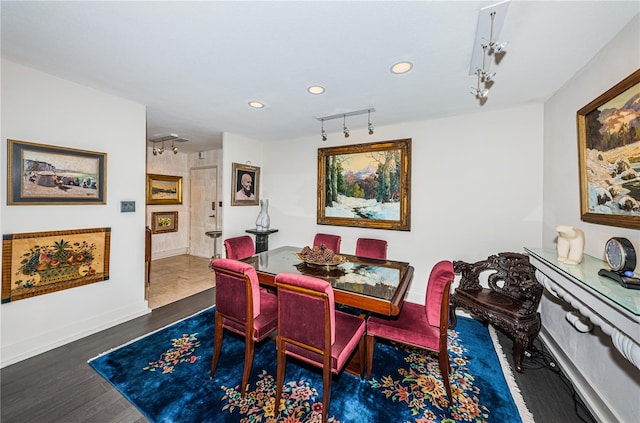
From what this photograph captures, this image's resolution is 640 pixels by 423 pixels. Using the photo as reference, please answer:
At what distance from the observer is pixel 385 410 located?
65.7 inches

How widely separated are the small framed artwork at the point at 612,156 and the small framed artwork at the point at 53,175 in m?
4.36

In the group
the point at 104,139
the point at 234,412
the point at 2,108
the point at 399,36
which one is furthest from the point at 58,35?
the point at 234,412

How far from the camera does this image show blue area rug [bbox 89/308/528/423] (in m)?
1.63

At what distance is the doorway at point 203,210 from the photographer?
222 inches

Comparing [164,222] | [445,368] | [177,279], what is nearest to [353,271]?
[445,368]

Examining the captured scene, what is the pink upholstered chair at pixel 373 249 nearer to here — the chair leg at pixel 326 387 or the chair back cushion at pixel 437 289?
the chair back cushion at pixel 437 289

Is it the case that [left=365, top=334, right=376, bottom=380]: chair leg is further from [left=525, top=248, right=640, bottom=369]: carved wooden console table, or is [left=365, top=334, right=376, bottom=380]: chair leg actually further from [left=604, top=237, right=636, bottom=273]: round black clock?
[left=604, top=237, right=636, bottom=273]: round black clock

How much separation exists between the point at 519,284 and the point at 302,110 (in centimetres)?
310

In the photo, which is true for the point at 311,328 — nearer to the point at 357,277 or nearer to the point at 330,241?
the point at 357,277

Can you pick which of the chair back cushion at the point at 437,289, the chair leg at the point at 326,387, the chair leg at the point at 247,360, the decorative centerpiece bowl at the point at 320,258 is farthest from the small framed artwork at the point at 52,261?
the chair back cushion at the point at 437,289

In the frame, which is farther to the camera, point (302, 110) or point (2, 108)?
point (302, 110)

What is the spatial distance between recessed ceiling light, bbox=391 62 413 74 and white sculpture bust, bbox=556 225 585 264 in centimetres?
171

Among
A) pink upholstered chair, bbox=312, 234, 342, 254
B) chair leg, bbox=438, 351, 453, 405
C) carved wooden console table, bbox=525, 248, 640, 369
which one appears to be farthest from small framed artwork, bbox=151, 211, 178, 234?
carved wooden console table, bbox=525, 248, 640, 369

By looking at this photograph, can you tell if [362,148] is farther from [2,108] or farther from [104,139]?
[2,108]
